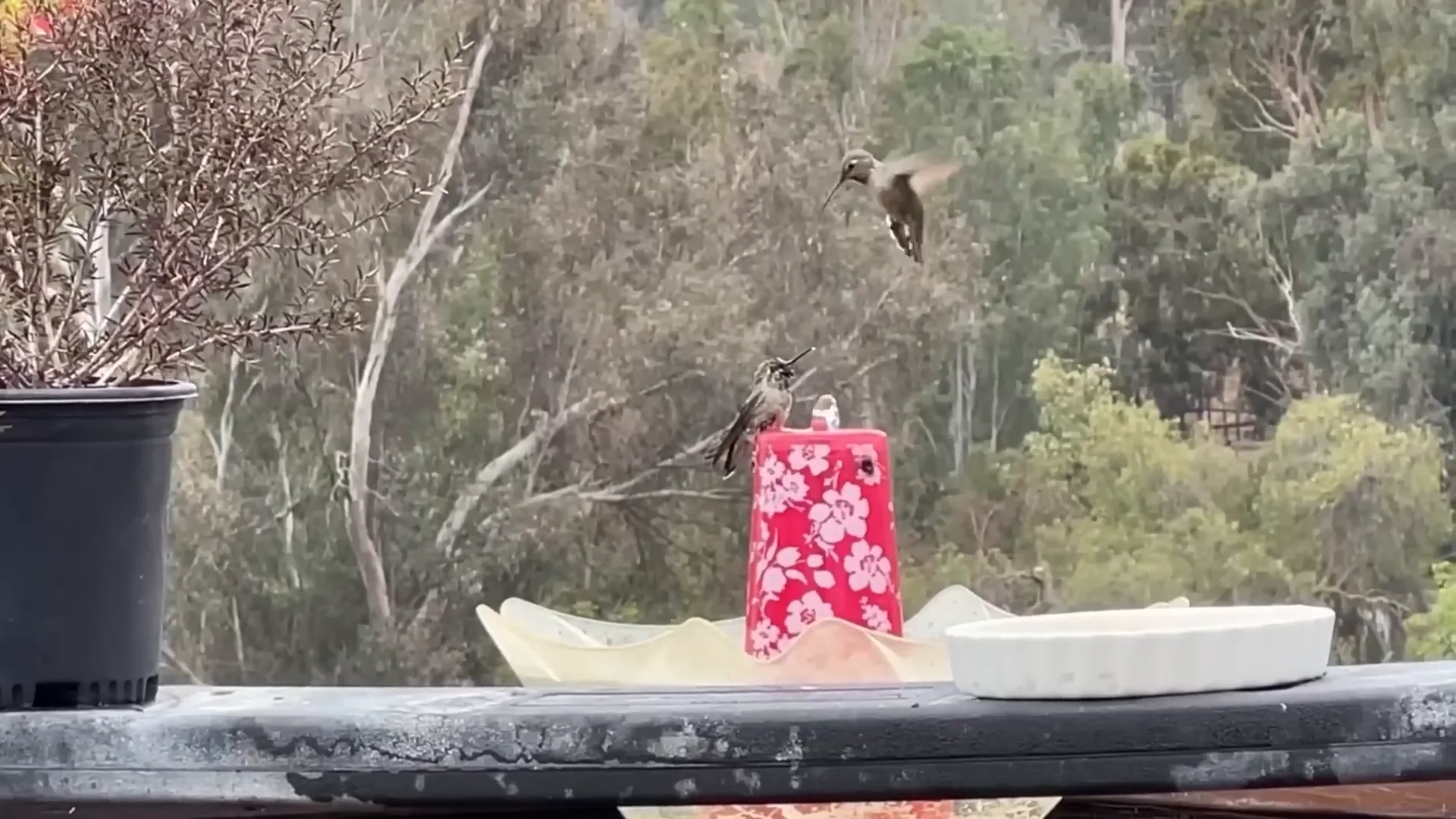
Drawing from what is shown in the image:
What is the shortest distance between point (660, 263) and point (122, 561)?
0.42 meters

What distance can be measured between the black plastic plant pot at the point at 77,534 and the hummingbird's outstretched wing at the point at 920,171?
1.55ft

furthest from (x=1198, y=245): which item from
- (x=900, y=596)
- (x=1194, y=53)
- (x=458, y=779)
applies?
(x=458, y=779)

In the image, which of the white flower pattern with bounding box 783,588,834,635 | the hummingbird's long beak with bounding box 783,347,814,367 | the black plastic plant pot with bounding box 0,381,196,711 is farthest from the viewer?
the hummingbird's long beak with bounding box 783,347,814,367

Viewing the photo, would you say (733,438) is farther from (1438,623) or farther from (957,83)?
(1438,623)

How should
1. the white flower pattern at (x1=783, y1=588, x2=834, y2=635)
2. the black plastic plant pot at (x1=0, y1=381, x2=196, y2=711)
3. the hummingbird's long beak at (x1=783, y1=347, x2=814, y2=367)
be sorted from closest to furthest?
the black plastic plant pot at (x1=0, y1=381, x2=196, y2=711) → the white flower pattern at (x1=783, y1=588, x2=834, y2=635) → the hummingbird's long beak at (x1=783, y1=347, x2=814, y2=367)

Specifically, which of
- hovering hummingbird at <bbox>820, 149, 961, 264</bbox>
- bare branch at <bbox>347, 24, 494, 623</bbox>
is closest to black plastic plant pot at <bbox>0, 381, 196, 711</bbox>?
bare branch at <bbox>347, 24, 494, 623</bbox>

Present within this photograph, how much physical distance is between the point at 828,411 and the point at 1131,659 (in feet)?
0.92

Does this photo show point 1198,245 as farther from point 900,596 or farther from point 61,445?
point 61,445

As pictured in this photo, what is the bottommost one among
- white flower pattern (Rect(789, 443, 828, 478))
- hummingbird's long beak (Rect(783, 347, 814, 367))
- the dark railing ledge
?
the dark railing ledge

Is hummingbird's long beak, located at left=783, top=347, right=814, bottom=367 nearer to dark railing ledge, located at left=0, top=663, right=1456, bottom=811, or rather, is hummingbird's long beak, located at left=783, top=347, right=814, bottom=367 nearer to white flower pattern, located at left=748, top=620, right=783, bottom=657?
white flower pattern, located at left=748, top=620, right=783, bottom=657

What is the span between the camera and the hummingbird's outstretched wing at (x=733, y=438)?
2.87ft

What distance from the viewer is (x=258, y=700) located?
2.23 ft

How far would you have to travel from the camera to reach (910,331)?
37.9 inches

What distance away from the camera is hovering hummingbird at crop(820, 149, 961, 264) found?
942mm
